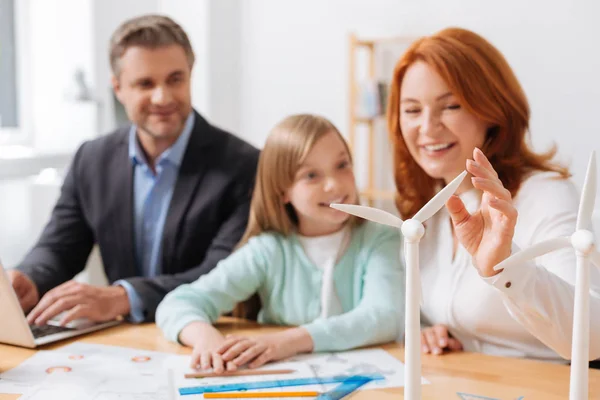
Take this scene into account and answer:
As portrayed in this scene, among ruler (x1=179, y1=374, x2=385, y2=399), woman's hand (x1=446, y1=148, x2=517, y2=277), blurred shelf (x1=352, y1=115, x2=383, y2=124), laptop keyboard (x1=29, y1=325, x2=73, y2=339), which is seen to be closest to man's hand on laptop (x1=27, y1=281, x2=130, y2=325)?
laptop keyboard (x1=29, y1=325, x2=73, y2=339)

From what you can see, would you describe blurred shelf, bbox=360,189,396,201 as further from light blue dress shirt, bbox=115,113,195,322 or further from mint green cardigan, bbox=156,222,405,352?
mint green cardigan, bbox=156,222,405,352

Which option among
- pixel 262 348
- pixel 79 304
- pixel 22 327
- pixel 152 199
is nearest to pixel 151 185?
pixel 152 199

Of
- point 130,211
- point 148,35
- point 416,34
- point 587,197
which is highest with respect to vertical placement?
point 416,34

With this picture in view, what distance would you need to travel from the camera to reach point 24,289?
1.75 m

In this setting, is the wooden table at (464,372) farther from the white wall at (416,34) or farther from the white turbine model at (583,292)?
the white wall at (416,34)

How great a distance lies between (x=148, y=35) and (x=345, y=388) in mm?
1233

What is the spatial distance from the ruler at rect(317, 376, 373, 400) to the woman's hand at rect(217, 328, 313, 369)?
0.17 m

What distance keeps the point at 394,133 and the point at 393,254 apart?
0.93 feet

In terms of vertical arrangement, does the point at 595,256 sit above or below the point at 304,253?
above

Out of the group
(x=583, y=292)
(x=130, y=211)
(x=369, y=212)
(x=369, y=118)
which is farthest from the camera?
(x=369, y=118)

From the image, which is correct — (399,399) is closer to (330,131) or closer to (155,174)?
(330,131)

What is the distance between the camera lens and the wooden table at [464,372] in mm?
1188

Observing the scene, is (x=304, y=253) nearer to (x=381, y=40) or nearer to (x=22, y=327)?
(x=22, y=327)

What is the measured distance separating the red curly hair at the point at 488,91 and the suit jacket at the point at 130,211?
1.79ft
